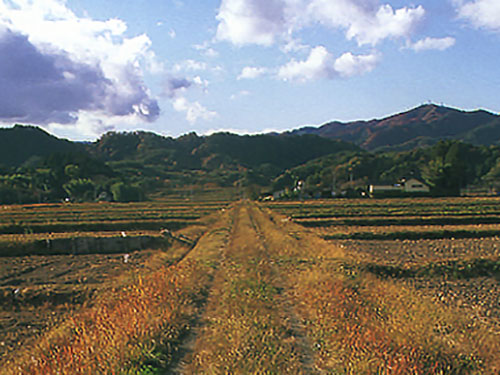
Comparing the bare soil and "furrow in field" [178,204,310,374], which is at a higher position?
"furrow in field" [178,204,310,374]

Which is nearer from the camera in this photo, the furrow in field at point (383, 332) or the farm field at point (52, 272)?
the furrow in field at point (383, 332)

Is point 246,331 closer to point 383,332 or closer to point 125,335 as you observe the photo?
point 125,335

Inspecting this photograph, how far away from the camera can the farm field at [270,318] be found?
661cm

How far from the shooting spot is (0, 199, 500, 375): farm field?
6.61 m

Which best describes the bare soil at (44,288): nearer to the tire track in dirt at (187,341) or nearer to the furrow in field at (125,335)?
the furrow in field at (125,335)

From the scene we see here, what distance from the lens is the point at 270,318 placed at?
Answer: 8.83 metres

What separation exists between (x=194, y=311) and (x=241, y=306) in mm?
1318

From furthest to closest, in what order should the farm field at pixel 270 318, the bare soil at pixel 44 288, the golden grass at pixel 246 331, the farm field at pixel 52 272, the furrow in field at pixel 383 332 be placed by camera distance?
1. the farm field at pixel 52 272
2. the bare soil at pixel 44 288
3. the farm field at pixel 270 318
4. the furrow in field at pixel 383 332
5. the golden grass at pixel 246 331

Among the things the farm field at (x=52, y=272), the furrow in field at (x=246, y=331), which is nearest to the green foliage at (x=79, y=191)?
the farm field at (x=52, y=272)

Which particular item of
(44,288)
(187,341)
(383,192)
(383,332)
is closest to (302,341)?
(383,332)

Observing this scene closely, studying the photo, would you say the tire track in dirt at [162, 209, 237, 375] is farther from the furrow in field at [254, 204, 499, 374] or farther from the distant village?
the distant village

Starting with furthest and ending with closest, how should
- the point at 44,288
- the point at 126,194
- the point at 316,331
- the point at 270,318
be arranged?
the point at 126,194, the point at 44,288, the point at 270,318, the point at 316,331

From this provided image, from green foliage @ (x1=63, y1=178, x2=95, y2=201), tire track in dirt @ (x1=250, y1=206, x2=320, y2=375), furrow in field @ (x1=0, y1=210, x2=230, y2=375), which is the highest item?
green foliage @ (x1=63, y1=178, x2=95, y2=201)

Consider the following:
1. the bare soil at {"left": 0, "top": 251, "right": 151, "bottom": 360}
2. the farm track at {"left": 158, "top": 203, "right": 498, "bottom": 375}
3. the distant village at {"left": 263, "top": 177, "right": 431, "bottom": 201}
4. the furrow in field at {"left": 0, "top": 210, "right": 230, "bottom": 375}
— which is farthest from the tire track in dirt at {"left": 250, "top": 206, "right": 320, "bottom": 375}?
the distant village at {"left": 263, "top": 177, "right": 431, "bottom": 201}
